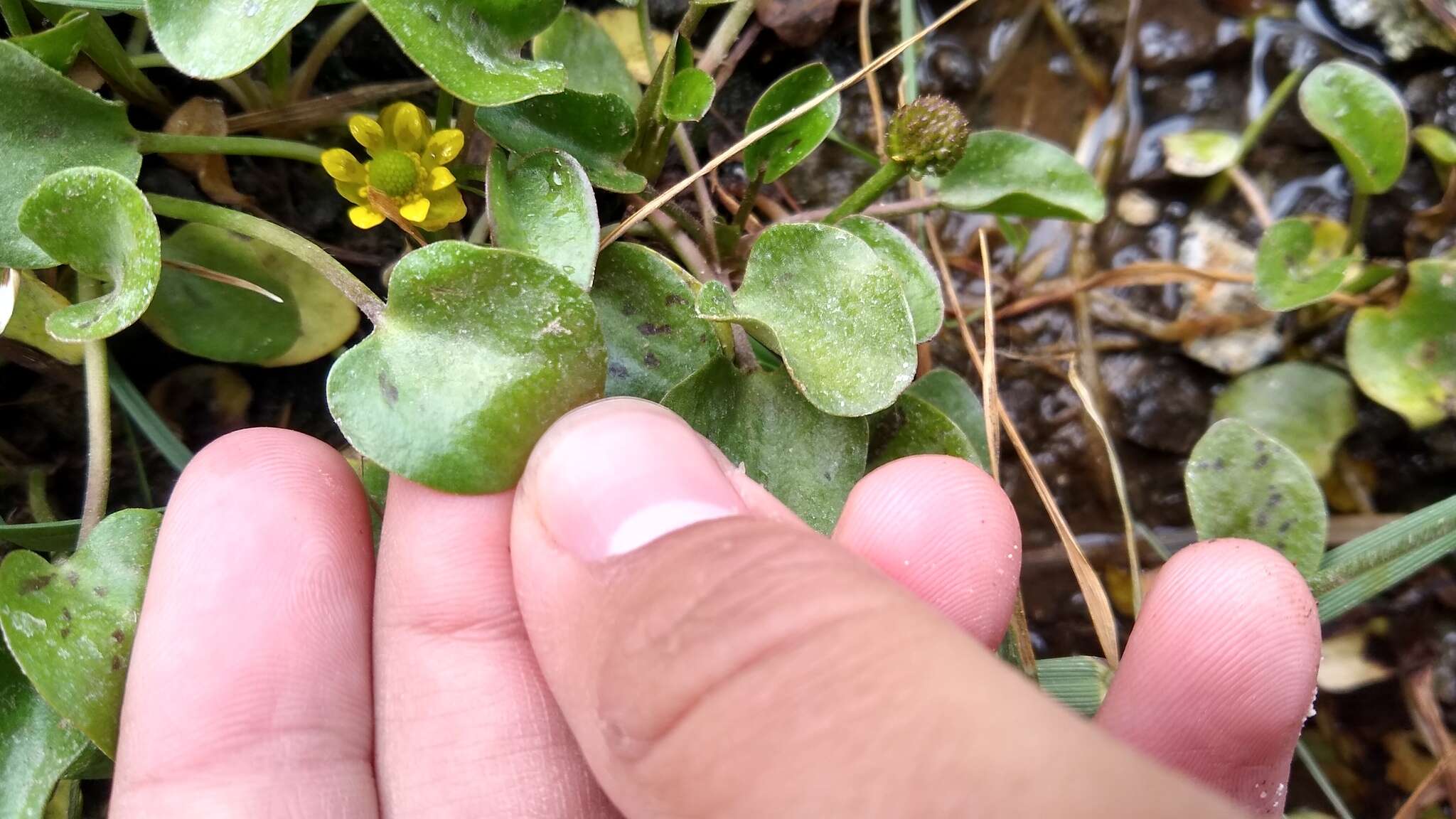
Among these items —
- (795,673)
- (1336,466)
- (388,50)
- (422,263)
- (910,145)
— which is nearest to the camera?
(795,673)

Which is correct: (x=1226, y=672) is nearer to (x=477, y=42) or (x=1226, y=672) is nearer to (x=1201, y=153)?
(x=1201, y=153)

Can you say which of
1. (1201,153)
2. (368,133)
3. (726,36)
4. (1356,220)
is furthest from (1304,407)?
(368,133)

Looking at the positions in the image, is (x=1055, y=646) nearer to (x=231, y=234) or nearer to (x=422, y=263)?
(x=422, y=263)

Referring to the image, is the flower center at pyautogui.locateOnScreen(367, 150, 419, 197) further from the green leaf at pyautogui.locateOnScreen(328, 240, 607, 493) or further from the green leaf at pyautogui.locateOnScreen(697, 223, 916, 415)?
the green leaf at pyautogui.locateOnScreen(697, 223, 916, 415)

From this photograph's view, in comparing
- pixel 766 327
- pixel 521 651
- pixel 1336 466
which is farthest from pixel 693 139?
pixel 1336 466

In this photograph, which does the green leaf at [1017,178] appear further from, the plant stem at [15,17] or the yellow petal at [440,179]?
the plant stem at [15,17]

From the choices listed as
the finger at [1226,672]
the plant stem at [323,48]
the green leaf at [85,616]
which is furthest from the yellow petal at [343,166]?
the finger at [1226,672]
